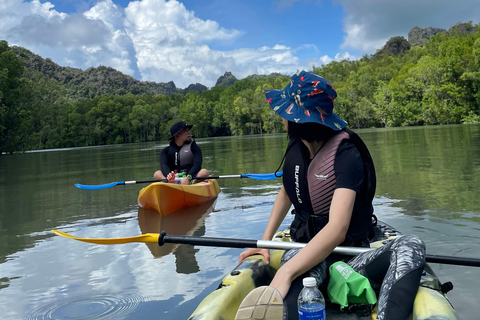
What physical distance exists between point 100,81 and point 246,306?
6626 inches

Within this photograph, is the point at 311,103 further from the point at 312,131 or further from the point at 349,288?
the point at 349,288

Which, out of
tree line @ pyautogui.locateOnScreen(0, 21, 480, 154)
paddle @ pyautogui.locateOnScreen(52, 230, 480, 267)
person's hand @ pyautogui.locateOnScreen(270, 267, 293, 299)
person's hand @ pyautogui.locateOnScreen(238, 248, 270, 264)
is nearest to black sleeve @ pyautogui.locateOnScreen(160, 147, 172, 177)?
paddle @ pyautogui.locateOnScreen(52, 230, 480, 267)

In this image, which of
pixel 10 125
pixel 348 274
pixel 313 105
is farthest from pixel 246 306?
pixel 10 125

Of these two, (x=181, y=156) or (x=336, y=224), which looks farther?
(x=181, y=156)

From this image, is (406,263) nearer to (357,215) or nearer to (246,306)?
(357,215)

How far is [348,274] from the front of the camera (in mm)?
1942

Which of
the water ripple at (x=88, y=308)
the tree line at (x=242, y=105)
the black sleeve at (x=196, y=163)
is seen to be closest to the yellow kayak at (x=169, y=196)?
the black sleeve at (x=196, y=163)

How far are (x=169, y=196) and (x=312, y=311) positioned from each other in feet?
16.1

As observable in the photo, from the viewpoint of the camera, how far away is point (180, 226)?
5711 millimetres

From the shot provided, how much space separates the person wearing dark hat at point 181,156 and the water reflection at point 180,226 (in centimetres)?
69

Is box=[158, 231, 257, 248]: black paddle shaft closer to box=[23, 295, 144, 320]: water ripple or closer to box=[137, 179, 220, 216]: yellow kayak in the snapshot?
box=[23, 295, 144, 320]: water ripple

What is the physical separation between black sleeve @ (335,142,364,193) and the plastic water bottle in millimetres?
544

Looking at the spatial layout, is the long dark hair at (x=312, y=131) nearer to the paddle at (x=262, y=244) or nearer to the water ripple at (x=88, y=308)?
the paddle at (x=262, y=244)

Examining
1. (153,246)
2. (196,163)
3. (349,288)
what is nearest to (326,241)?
(349,288)
